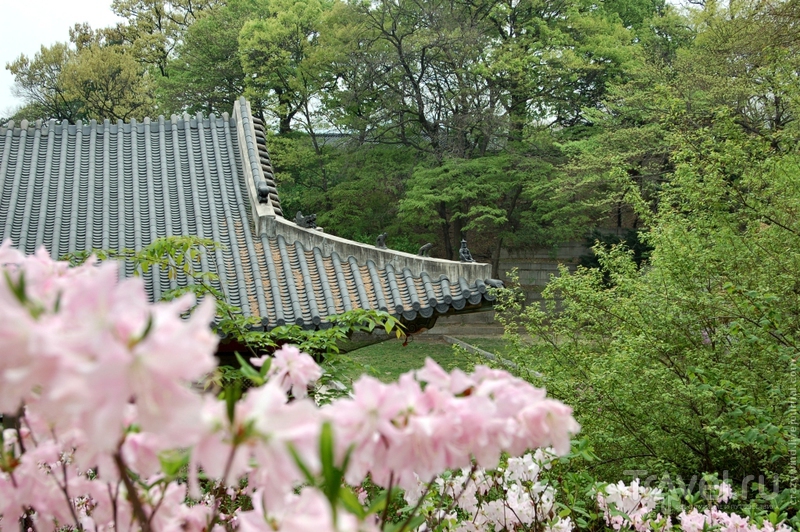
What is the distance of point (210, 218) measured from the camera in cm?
603

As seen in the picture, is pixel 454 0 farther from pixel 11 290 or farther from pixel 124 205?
pixel 11 290

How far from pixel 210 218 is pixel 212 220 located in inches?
2.3

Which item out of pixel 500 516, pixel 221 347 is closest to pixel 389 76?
pixel 221 347

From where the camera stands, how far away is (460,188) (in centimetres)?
1680

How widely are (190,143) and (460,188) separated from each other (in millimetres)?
A: 10438

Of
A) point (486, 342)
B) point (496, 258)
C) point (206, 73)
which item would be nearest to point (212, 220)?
point (486, 342)

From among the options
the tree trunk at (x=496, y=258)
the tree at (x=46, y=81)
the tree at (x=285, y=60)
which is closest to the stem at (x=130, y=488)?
A: the tree at (x=285, y=60)

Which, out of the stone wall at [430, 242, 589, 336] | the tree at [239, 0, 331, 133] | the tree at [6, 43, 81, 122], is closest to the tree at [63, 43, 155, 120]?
the tree at [6, 43, 81, 122]

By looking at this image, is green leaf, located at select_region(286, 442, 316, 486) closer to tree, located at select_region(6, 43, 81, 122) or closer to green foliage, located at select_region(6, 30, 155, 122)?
green foliage, located at select_region(6, 30, 155, 122)

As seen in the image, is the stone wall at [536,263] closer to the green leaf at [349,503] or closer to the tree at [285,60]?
the tree at [285,60]

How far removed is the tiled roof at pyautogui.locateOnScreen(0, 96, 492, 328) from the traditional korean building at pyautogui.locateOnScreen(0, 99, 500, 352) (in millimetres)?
13

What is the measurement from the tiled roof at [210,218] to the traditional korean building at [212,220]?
0.01m

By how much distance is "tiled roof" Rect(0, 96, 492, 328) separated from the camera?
507cm

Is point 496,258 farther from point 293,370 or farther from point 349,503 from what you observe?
point 349,503
